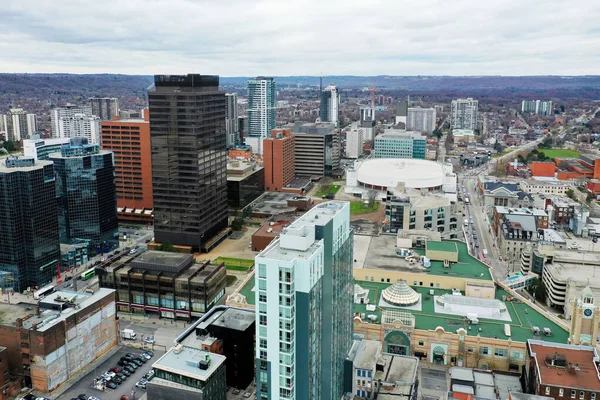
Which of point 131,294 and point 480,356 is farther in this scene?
point 131,294

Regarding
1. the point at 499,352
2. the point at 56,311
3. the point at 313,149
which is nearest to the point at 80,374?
the point at 56,311

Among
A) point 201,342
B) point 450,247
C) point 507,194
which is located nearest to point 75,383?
point 201,342

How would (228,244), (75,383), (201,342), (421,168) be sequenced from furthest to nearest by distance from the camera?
(421,168) < (228,244) < (75,383) < (201,342)

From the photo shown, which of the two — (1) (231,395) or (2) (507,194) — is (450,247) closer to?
(1) (231,395)

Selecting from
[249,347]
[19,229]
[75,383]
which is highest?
[19,229]

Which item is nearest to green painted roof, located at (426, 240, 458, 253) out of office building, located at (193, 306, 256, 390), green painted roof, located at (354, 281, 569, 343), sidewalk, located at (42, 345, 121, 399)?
green painted roof, located at (354, 281, 569, 343)

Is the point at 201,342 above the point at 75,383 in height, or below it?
above

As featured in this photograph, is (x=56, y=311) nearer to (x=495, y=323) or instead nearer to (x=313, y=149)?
(x=495, y=323)
